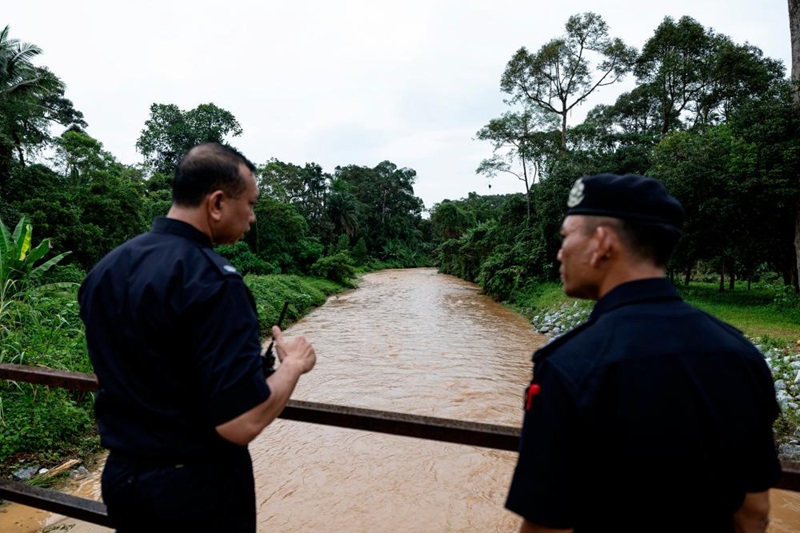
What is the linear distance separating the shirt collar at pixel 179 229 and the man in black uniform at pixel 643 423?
947mm

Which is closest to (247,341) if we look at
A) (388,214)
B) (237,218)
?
(237,218)

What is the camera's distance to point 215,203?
129 centimetres

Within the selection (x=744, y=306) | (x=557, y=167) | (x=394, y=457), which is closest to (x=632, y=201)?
(x=394, y=457)

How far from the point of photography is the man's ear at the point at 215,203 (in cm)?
128

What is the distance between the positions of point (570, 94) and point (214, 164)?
1006 inches

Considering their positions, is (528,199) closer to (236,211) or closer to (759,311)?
(759,311)

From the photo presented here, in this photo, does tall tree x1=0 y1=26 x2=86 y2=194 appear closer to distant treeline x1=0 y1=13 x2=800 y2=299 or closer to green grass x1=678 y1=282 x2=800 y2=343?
distant treeline x1=0 y1=13 x2=800 y2=299

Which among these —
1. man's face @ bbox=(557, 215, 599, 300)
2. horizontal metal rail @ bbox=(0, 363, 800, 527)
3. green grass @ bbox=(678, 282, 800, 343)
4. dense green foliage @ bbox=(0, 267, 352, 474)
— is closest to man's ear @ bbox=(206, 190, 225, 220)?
horizontal metal rail @ bbox=(0, 363, 800, 527)

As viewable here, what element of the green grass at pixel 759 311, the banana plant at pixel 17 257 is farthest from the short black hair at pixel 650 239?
the banana plant at pixel 17 257

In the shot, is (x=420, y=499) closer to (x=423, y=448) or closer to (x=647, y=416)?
(x=423, y=448)

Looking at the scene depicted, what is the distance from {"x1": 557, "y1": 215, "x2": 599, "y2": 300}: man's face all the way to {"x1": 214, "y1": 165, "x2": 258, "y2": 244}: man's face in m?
0.84

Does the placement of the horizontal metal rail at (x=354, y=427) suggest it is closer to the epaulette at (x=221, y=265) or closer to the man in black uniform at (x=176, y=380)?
the man in black uniform at (x=176, y=380)

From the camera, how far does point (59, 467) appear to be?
450 cm

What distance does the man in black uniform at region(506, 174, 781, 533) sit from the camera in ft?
2.56
